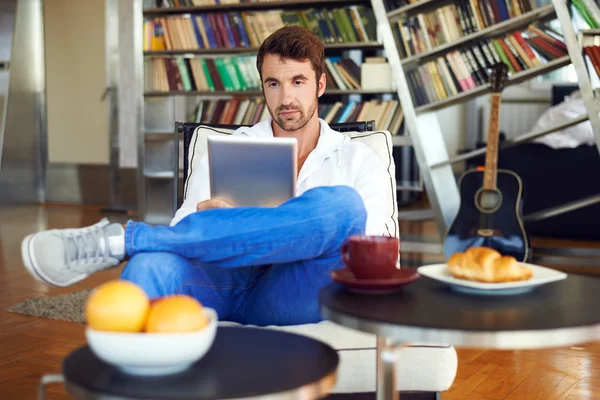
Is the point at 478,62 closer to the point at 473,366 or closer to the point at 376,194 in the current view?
the point at 473,366

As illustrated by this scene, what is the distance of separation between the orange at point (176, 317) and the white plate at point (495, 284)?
0.40 metres

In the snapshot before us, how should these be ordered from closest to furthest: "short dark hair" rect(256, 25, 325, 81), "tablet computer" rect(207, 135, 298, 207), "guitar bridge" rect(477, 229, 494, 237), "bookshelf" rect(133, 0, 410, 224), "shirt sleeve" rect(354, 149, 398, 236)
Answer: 1. "tablet computer" rect(207, 135, 298, 207)
2. "shirt sleeve" rect(354, 149, 398, 236)
3. "short dark hair" rect(256, 25, 325, 81)
4. "guitar bridge" rect(477, 229, 494, 237)
5. "bookshelf" rect(133, 0, 410, 224)

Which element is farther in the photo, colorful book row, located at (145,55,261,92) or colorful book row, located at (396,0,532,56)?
colorful book row, located at (145,55,261,92)

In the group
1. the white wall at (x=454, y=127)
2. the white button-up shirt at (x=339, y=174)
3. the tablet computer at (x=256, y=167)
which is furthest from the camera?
the white wall at (x=454, y=127)

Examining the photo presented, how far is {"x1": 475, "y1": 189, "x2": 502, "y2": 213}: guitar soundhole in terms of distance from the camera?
386 centimetres

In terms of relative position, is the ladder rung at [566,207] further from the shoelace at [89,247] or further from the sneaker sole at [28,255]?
the sneaker sole at [28,255]

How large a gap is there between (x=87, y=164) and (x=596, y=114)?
4687 mm

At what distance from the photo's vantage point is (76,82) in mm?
7016

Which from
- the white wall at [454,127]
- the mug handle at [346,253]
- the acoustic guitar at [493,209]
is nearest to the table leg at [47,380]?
the mug handle at [346,253]

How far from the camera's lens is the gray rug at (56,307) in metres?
3.05

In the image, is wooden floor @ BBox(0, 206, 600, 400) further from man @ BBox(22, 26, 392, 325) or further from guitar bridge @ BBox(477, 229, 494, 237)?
guitar bridge @ BBox(477, 229, 494, 237)

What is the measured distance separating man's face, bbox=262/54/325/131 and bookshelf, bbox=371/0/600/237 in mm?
2127

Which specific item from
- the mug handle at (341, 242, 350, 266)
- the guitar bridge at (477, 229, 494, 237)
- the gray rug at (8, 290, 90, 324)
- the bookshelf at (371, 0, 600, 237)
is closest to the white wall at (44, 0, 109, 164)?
the bookshelf at (371, 0, 600, 237)

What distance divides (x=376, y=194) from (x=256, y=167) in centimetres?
41
